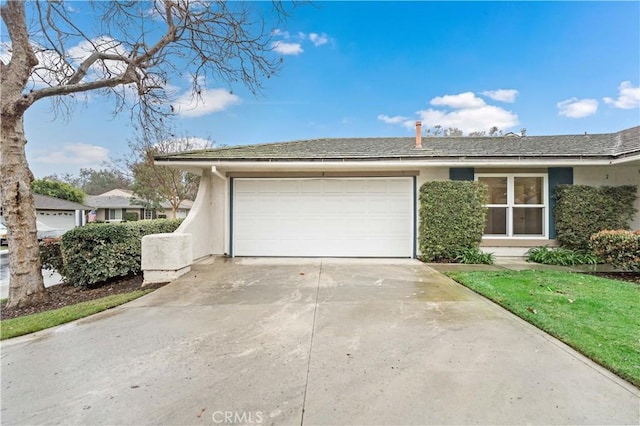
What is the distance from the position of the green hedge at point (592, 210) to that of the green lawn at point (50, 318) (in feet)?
36.6

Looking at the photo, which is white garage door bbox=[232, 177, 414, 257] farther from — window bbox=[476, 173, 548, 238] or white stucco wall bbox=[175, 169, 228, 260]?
window bbox=[476, 173, 548, 238]

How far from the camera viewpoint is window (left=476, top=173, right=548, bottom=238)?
9.00 metres

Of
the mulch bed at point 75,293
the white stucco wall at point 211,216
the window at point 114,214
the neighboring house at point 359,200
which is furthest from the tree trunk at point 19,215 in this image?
the window at point 114,214

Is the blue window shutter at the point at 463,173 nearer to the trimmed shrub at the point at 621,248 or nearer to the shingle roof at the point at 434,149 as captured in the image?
the shingle roof at the point at 434,149

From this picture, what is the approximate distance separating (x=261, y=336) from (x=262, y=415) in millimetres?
1444

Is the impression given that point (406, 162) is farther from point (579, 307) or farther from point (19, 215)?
point (19, 215)

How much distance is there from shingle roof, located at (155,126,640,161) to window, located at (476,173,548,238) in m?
0.87

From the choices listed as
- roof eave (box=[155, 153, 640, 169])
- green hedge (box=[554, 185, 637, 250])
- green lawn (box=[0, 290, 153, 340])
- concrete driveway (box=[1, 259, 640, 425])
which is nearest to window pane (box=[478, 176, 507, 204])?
roof eave (box=[155, 153, 640, 169])

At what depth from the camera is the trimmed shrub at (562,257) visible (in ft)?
26.7

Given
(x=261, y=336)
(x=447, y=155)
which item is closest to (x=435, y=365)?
(x=261, y=336)

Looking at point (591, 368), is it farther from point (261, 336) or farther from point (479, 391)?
point (261, 336)

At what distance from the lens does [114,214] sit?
39.5 meters

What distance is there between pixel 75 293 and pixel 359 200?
7.47m

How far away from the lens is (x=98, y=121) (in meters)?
8.56
